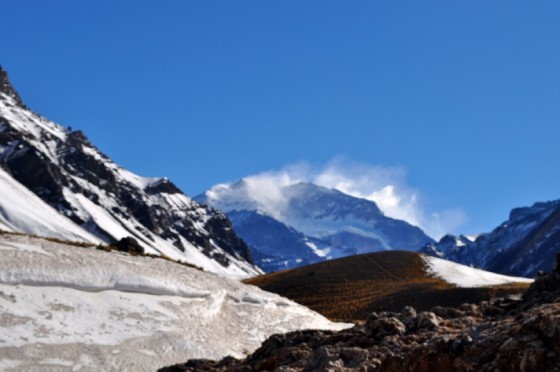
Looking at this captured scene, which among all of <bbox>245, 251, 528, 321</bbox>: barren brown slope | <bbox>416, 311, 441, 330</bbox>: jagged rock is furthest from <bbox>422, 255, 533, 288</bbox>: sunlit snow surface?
<bbox>416, 311, 441, 330</bbox>: jagged rock

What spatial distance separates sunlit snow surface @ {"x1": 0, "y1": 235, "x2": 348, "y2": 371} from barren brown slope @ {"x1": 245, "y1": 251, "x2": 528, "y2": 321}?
21.7 m

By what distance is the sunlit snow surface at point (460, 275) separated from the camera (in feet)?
204

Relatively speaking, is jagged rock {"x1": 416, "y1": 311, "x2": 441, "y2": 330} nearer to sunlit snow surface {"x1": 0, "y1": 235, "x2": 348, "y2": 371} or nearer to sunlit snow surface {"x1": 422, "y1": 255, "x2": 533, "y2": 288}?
sunlit snow surface {"x1": 0, "y1": 235, "x2": 348, "y2": 371}

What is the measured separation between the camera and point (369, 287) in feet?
199

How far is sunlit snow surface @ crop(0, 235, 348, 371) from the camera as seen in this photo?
20.6 meters

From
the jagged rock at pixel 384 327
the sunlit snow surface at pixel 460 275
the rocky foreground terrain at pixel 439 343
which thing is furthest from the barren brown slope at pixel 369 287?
the jagged rock at pixel 384 327

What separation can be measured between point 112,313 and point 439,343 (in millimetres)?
13669

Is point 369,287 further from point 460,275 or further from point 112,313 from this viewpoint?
point 112,313

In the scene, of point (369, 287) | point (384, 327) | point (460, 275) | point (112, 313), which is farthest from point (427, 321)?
point (460, 275)

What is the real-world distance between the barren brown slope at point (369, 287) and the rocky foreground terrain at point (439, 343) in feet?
107

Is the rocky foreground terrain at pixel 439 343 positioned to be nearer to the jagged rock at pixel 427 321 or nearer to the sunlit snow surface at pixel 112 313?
the jagged rock at pixel 427 321

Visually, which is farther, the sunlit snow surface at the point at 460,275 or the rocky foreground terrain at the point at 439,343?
the sunlit snow surface at the point at 460,275

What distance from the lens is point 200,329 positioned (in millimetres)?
24781

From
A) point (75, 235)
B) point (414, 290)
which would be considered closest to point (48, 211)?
point (75, 235)
